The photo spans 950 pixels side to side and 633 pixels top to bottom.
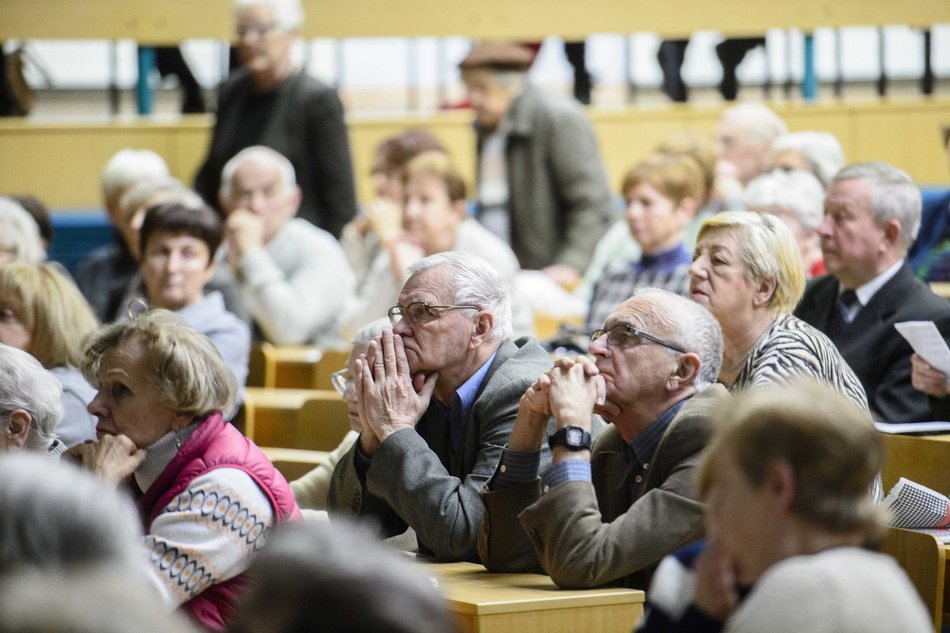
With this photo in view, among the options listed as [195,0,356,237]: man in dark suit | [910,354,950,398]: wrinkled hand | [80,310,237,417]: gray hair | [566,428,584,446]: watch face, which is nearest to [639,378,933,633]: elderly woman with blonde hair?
[566,428,584,446]: watch face

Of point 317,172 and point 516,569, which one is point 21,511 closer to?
point 516,569

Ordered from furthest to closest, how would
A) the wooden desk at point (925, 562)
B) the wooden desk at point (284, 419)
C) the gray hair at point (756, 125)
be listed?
the gray hair at point (756, 125) → the wooden desk at point (284, 419) → the wooden desk at point (925, 562)

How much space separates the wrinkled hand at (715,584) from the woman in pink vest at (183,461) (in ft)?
3.67

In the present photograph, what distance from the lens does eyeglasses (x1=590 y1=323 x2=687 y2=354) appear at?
9.73ft

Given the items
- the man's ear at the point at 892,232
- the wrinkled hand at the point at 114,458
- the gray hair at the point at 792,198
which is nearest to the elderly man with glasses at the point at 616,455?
the wrinkled hand at the point at 114,458

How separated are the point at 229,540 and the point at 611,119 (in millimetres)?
6234

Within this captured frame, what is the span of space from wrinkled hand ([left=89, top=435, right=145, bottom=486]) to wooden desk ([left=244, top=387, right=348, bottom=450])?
1.34m

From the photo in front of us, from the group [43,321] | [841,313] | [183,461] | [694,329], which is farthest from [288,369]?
[694,329]

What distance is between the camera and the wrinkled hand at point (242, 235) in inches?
230

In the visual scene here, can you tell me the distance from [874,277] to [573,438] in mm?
1916

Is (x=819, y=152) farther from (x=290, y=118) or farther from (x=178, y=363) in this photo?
(x=178, y=363)

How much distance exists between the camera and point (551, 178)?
23.5ft

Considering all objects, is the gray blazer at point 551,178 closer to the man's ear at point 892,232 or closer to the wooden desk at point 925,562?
the man's ear at point 892,232

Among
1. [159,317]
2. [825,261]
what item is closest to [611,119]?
[825,261]
